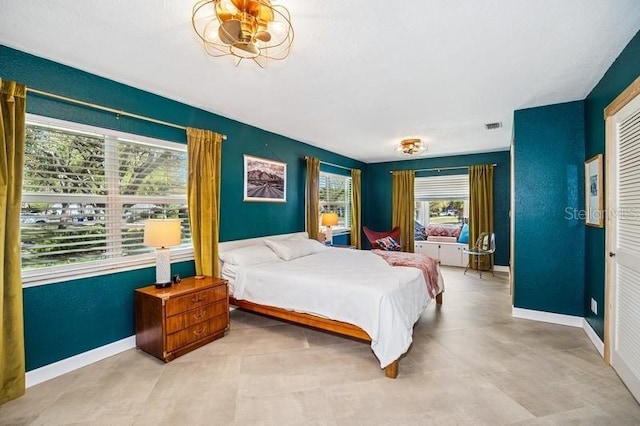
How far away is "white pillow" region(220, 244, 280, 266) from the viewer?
3452 mm

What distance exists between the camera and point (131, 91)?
2.86 meters

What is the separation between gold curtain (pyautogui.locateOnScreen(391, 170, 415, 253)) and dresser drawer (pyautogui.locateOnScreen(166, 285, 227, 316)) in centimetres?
485

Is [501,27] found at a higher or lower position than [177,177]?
higher

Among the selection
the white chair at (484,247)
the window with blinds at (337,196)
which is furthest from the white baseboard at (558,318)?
the window with blinds at (337,196)

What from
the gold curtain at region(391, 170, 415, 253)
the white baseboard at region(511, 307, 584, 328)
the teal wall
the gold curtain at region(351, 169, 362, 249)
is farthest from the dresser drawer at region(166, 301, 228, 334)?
the teal wall

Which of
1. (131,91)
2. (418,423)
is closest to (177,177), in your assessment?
(131,91)

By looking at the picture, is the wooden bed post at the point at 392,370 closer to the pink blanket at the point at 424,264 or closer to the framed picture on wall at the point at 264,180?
the pink blanket at the point at 424,264

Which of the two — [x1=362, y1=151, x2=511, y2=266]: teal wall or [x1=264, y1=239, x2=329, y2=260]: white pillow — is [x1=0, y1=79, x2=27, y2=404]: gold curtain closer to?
[x1=264, y1=239, x2=329, y2=260]: white pillow

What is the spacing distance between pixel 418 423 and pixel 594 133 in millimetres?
3162

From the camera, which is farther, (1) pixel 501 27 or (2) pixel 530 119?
(2) pixel 530 119

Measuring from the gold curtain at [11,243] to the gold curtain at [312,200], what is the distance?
11.8 feet

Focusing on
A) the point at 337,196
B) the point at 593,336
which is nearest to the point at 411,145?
the point at 337,196

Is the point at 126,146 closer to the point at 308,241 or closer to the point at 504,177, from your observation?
the point at 308,241

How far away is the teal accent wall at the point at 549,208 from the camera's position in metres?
3.25
